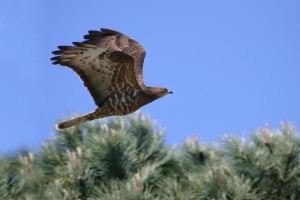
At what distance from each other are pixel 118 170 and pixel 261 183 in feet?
6.24

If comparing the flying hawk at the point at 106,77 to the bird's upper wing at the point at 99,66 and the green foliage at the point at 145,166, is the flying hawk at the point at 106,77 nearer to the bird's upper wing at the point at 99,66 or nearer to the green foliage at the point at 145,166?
the bird's upper wing at the point at 99,66

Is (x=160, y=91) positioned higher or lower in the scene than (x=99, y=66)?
lower

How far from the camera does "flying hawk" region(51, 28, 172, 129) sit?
9688 mm

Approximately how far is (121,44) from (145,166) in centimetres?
233

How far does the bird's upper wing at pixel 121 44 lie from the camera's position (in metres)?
9.98

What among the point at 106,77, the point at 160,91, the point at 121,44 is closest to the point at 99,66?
the point at 106,77

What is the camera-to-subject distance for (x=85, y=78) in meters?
9.87

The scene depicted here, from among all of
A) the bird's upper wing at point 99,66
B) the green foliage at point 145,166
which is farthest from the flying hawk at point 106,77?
the green foliage at point 145,166

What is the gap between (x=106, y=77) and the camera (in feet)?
32.2

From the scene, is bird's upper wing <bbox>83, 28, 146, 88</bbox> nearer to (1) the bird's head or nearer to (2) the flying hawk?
(2) the flying hawk

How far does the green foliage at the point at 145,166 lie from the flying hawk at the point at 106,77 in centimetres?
184

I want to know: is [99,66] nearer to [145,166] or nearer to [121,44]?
[121,44]

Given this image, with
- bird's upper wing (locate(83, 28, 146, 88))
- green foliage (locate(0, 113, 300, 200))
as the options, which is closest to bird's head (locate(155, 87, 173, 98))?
bird's upper wing (locate(83, 28, 146, 88))

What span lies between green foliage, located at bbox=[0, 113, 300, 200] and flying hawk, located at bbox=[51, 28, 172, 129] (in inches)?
72.3
